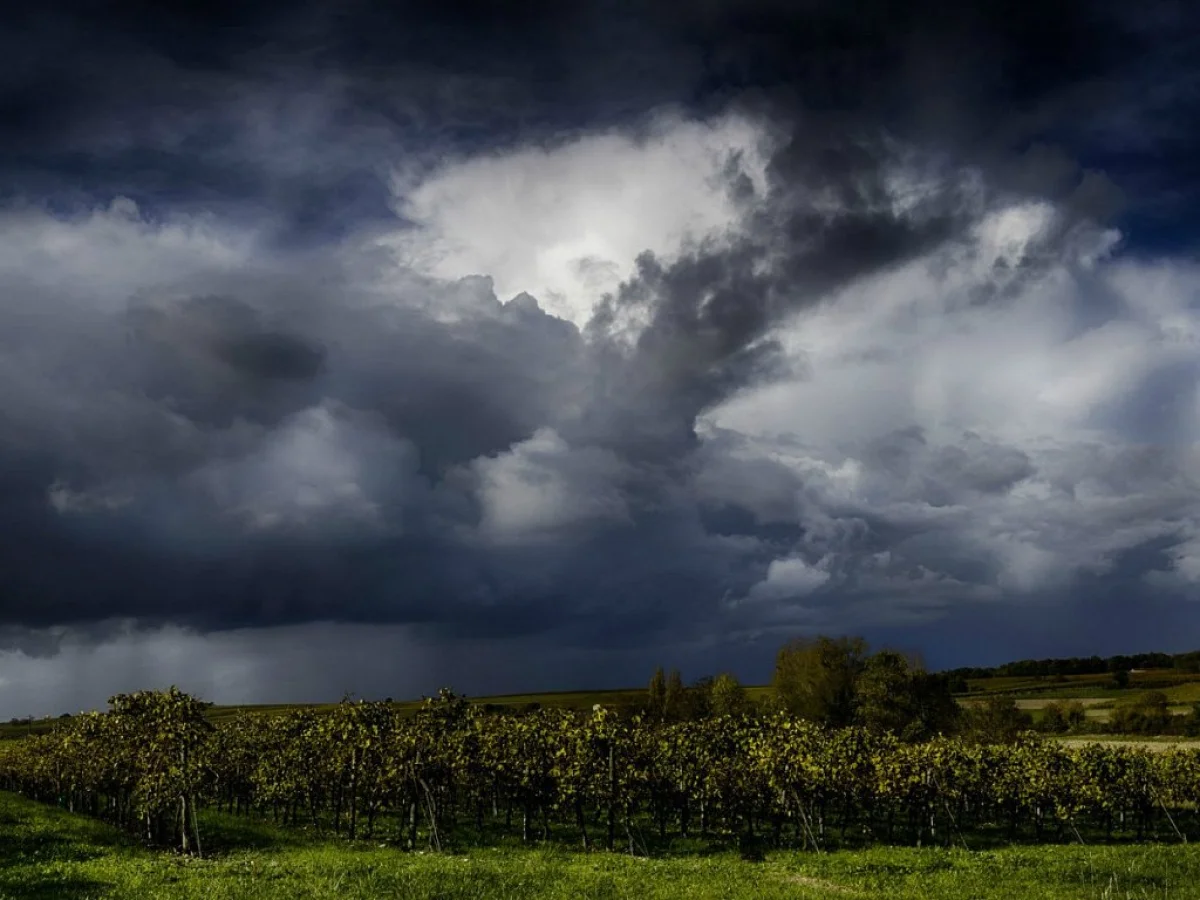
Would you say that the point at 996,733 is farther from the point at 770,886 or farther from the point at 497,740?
the point at 770,886

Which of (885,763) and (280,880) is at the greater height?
(280,880)

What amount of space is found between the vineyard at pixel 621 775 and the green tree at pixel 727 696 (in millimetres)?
67764

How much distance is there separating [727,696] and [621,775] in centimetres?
9683

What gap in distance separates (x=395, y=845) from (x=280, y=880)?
26155 millimetres

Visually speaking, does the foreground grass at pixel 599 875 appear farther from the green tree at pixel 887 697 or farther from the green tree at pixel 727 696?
the green tree at pixel 727 696

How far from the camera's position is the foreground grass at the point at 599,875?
2572 cm

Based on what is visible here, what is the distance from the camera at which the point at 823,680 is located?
122 m

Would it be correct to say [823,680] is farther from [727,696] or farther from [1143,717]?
[1143,717]

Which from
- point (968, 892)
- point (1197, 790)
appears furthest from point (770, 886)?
point (1197, 790)

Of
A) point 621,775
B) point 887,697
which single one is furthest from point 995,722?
point 621,775

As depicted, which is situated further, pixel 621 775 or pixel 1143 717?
pixel 1143 717

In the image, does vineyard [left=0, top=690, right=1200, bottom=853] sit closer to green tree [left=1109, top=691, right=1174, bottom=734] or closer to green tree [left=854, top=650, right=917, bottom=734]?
green tree [left=854, top=650, right=917, bottom=734]

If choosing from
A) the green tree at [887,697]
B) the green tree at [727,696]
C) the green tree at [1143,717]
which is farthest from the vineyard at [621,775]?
the green tree at [1143,717]

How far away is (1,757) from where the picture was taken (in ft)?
336
